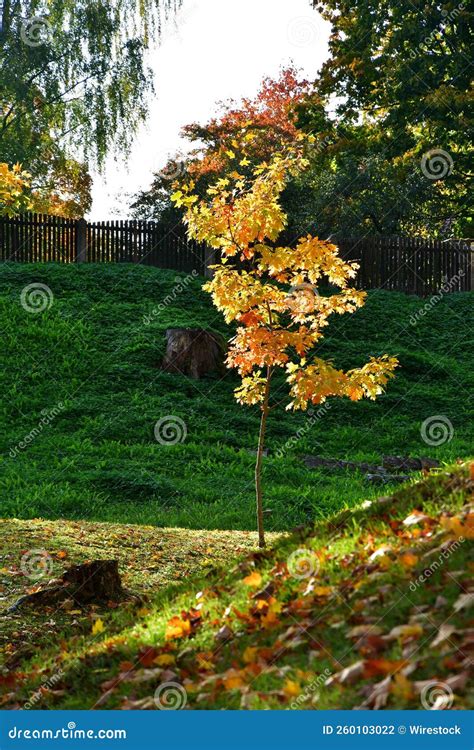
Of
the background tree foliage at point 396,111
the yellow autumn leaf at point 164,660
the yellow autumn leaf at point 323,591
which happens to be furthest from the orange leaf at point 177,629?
the background tree foliage at point 396,111

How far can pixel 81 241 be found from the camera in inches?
950

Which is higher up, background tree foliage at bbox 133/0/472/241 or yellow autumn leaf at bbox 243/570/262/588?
background tree foliage at bbox 133/0/472/241

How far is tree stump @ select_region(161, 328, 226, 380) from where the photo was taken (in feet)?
60.3

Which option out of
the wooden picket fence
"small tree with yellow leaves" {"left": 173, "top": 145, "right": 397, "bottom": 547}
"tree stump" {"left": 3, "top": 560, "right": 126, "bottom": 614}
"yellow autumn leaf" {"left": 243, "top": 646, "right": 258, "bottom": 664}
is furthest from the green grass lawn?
"yellow autumn leaf" {"left": 243, "top": 646, "right": 258, "bottom": 664}

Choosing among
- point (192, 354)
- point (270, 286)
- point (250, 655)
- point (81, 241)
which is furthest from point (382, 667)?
point (81, 241)

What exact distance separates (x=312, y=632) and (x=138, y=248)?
20.8m

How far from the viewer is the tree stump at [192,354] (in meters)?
18.4

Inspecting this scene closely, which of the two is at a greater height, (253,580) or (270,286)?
(270,286)

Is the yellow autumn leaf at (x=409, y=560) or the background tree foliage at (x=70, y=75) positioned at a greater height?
the background tree foliage at (x=70, y=75)

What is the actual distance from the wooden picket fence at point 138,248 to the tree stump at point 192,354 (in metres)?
5.80

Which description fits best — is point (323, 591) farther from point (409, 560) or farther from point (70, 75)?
point (70, 75)

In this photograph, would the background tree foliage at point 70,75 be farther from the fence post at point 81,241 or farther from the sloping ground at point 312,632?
the sloping ground at point 312,632

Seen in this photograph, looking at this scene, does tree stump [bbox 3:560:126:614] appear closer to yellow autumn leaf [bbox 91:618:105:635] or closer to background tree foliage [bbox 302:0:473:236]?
yellow autumn leaf [bbox 91:618:105:635]

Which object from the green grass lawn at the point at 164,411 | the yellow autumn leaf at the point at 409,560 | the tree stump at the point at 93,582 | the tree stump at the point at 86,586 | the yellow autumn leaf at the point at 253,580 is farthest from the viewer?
the green grass lawn at the point at 164,411
